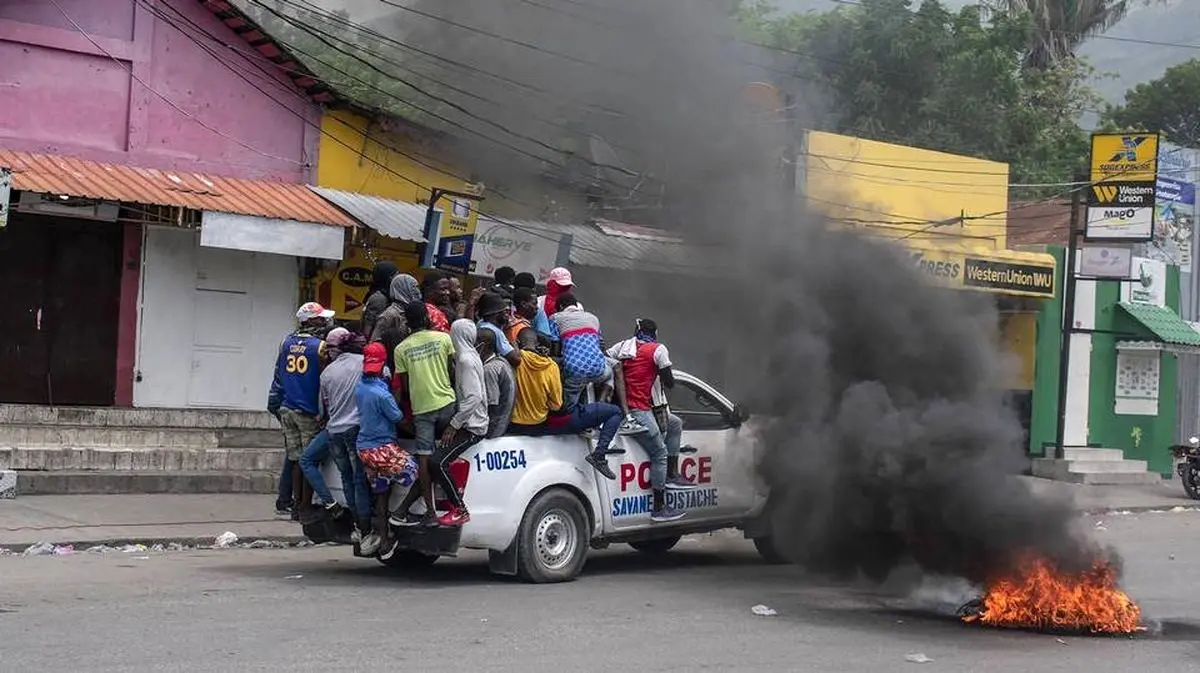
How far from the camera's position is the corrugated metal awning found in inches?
592

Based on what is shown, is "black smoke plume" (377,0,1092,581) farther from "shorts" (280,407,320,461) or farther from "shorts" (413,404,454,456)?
"shorts" (280,407,320,461)

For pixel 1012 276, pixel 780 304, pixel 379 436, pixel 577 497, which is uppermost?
pixel 1012 276

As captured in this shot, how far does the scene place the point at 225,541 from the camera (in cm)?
1128

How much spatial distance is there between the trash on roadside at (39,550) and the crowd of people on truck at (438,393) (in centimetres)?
209

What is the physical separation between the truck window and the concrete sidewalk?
12.4 feet

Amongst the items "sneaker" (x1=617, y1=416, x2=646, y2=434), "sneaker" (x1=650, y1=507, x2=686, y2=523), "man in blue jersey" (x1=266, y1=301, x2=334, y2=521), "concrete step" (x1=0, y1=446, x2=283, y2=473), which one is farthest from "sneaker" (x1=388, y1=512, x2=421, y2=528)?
"concrete step" (x1=0, y1=446, x2=283, y2=473)

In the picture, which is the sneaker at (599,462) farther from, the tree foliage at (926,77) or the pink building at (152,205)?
the tree foliage at (926,77)

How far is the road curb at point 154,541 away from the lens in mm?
10266

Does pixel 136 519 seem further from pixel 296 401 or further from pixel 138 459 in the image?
pixel 296 401

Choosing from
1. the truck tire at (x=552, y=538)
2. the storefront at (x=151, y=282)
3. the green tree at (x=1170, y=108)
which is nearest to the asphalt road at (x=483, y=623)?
the truck tire at (x=552, y=538)

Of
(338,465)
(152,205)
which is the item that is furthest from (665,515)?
(152,205)

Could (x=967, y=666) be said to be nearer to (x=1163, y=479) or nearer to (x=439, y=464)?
(x=439, y=464)

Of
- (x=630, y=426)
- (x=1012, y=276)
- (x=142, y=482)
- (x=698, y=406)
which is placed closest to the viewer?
(x=630, y=426)

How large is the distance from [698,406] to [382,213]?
6.29 m
